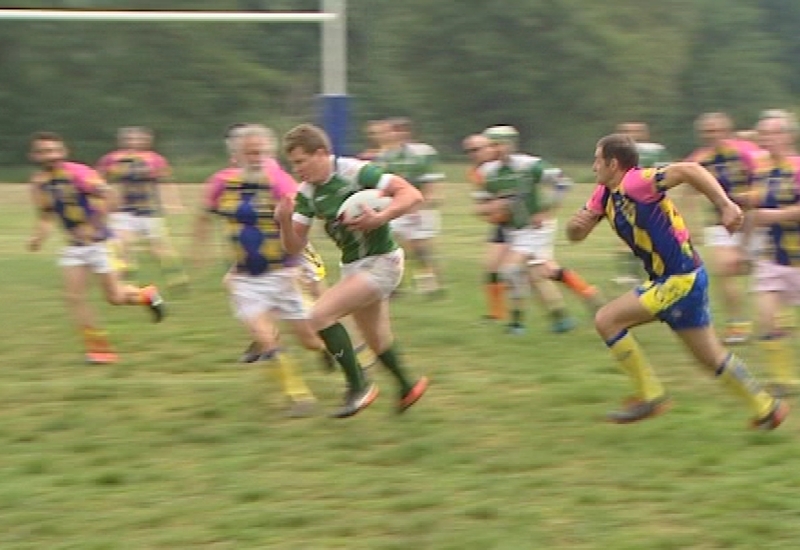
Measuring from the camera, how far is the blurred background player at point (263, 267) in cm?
908

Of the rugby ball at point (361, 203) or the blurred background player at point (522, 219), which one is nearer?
the rugby ball at point (361, 203)

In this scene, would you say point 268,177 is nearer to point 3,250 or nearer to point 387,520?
point 387,520

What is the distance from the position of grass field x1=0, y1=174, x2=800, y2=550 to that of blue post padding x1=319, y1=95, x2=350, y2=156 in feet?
8.28

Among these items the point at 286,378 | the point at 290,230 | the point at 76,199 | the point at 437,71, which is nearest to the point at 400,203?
the point at 290,230

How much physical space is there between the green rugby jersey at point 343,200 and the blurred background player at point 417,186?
5.71 meters

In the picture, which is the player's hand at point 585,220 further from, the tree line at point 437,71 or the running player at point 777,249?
the tree line at point 437,71

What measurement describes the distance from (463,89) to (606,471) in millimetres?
38517

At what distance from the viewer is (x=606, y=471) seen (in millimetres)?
7527

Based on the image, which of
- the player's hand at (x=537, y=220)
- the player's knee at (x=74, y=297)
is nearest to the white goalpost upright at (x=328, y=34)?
the player's hand at (x=537, y=220)

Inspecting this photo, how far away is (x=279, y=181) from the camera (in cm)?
930

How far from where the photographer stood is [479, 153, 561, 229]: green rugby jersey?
38.3 feet

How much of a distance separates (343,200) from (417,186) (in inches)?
236

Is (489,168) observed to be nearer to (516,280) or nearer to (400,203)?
(516,280)

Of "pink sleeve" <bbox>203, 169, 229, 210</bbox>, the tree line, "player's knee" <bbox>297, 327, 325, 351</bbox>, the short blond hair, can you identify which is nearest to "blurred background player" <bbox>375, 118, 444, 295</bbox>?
"pink sleeve" <bbox>203, 169, 229, 210</bbox>
